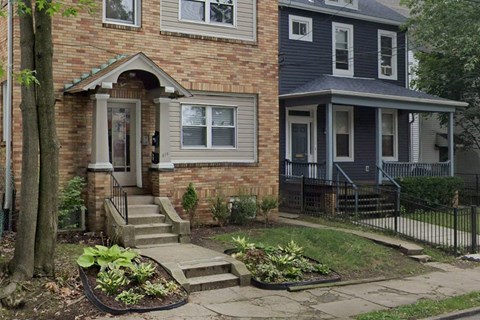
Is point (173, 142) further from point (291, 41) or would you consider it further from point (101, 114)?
point (291, 41)

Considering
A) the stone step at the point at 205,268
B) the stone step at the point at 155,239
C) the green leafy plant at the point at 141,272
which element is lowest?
the stone step at the point at 205,268

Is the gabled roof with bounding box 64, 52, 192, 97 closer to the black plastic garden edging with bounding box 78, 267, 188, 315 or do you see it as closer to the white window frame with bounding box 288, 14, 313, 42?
the black plastic garden edging with bounding box 78, 267, 188, 315

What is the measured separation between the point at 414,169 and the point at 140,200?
10.8 m

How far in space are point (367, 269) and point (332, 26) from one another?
12.3m

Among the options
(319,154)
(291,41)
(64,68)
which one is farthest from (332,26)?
(64,68)

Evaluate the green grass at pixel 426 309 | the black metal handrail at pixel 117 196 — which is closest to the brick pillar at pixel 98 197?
the black metal handrail at pixel 117 196

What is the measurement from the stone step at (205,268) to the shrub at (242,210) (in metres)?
4.22

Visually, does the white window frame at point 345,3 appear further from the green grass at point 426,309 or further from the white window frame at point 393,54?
the green grass at point 426,309

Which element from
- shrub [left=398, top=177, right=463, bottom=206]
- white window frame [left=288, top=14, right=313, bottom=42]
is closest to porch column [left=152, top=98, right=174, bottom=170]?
white window frame [left=288, top=14, right=313, bottom=42]

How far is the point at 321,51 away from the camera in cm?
2039

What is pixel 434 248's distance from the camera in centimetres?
1302

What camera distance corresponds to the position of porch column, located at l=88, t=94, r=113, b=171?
11689 mm

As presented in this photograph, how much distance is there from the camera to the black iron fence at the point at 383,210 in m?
13.5

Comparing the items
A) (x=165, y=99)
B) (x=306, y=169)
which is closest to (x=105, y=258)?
(x=165, y=99)
